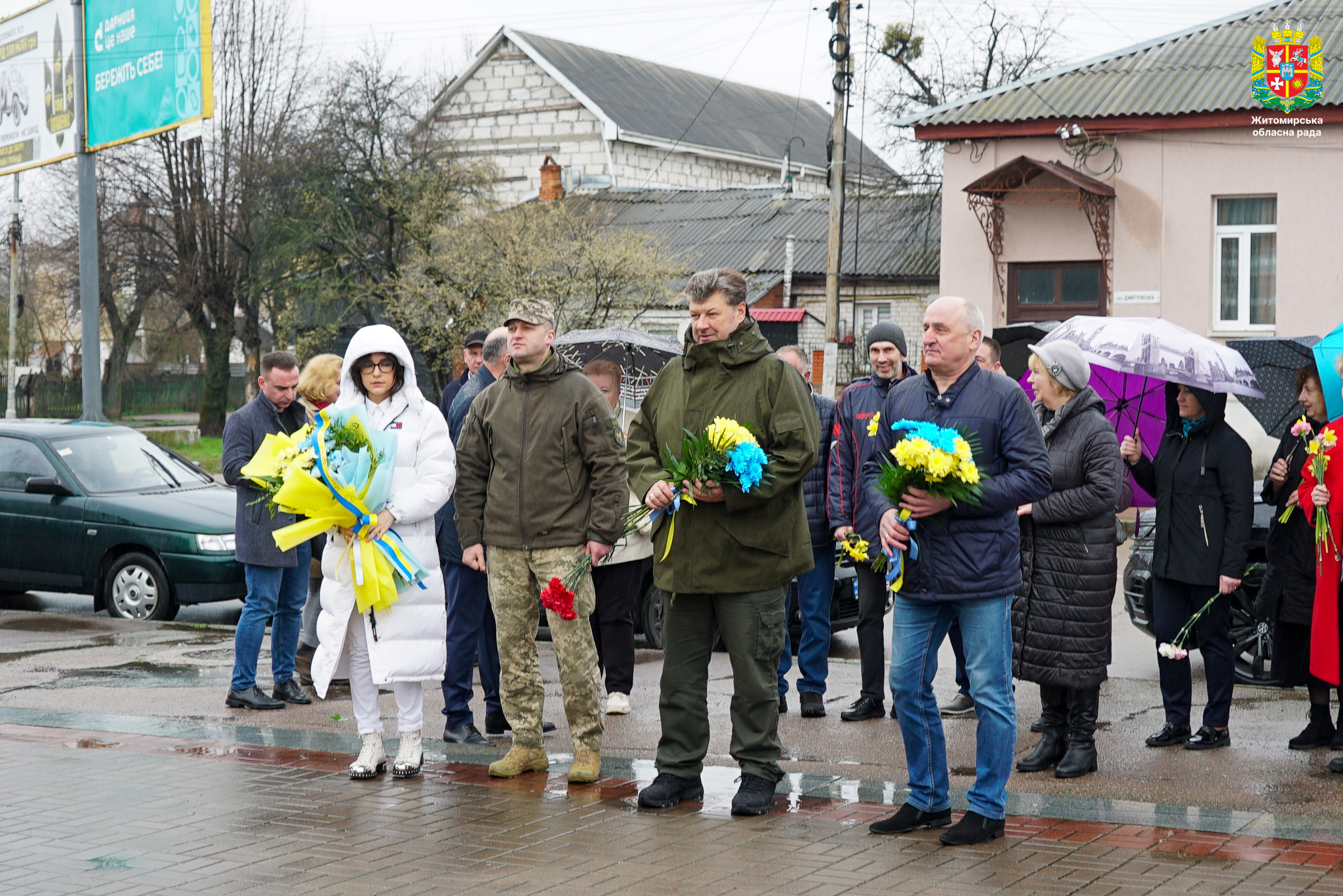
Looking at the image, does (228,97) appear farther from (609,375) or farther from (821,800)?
(821,800)

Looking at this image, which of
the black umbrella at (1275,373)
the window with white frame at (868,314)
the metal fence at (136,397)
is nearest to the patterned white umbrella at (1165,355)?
the black umbrella at (1275,373)

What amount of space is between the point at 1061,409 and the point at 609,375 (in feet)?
8.96

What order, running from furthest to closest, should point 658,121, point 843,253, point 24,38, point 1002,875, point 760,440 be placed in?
point 658,121
point 843,253
point 24,38
point 760,440
point 1002,875

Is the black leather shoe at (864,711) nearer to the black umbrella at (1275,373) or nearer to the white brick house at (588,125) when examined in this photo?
the black umbrella at (1275,373)

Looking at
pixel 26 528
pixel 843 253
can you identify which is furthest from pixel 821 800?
pixel 843 253

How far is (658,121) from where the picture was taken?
50500 mm

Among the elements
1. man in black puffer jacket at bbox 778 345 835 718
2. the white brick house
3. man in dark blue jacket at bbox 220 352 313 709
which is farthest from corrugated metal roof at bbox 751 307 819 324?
man in black puffer jacket at bbox 778 345 835 718

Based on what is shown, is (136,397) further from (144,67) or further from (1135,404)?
(1135,404)

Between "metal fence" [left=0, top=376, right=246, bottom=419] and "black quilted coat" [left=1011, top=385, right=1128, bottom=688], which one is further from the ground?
"metal fence" [left=0, top=376, right=246, bottom=419]

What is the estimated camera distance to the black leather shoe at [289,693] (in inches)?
330

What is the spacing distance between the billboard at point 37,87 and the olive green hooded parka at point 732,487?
15635 millimetres

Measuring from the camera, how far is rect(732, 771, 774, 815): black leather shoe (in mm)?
5812

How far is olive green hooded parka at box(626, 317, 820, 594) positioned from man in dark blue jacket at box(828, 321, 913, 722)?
1.78 m

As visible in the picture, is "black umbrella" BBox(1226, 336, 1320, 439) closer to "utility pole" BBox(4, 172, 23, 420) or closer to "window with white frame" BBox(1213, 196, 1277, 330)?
"window with white frame" BBox(1213, 196, 1277, 330)
